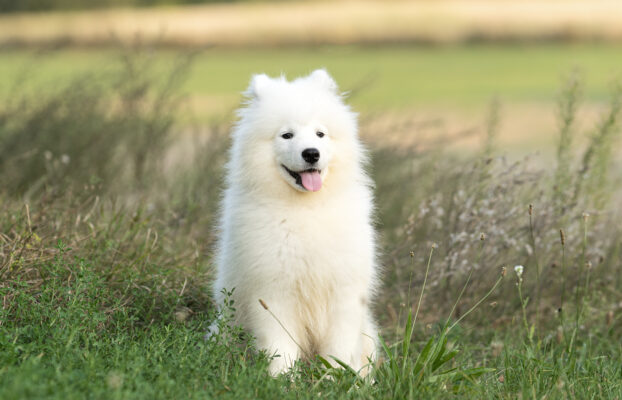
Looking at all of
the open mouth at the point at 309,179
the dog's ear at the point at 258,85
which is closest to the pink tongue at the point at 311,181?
the open mouth at the point at 309,179

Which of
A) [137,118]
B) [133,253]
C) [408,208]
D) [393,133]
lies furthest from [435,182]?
[137,118]

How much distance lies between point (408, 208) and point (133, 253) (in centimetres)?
288

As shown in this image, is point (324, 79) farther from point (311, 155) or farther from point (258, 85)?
point (311, 155)

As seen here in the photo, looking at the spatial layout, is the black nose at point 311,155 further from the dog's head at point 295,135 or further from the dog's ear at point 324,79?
the dog's ear at point 324,79

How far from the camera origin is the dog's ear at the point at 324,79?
4.16m

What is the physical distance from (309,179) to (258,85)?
0.64 m

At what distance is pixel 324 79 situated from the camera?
4.16 metres

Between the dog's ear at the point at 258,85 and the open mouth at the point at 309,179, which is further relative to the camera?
the dog's ear at the point at 258,85

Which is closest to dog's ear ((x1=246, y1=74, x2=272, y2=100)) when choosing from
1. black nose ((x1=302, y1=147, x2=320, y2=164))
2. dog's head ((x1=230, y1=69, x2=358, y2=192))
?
dog's head ((x1=230, y1=69, x2=358, y2=192))

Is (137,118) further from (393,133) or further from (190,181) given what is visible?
(393,133)

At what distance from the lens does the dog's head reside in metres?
3.84

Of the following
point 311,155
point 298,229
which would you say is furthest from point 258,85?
point 298,229

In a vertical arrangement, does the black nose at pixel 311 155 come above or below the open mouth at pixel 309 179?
above

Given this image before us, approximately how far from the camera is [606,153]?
555 cm
